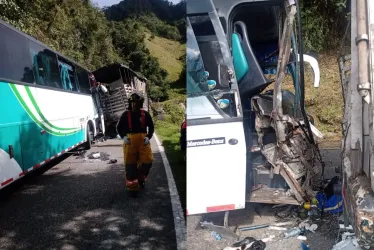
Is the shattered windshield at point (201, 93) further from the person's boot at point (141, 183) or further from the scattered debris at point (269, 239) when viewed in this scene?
the person's boot at point (141, 183)

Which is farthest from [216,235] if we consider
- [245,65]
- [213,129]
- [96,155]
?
Answer: [96,155]

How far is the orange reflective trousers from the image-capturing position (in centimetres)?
500

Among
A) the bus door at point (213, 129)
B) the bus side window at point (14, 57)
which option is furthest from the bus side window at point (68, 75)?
the bus door at point (213, 129)

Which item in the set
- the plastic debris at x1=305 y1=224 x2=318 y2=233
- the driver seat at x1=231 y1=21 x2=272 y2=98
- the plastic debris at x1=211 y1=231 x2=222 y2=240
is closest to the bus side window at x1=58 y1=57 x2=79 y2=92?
the driver seat at x1=231 y1=21 x2=272 y2=98

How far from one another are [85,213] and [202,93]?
2410 mm

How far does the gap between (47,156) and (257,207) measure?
3523mm

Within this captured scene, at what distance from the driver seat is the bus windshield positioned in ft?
1.27

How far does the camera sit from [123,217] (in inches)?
170

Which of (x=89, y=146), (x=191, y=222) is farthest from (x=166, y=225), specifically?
(x=89, y=146)

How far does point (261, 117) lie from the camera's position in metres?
3.68

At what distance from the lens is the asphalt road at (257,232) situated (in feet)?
10.4

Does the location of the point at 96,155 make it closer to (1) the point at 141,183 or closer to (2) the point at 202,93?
(1) the point at 141,183

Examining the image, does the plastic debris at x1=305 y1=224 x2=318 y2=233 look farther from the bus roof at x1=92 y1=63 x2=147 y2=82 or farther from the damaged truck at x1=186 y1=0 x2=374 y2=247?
the bus roof at x1=92 y1=63 x2=147 y2=82

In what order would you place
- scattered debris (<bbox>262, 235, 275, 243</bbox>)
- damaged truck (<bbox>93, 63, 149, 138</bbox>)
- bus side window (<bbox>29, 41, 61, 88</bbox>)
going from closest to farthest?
scattered debris (<bbox>262, 235, 275, 243</bbox>), damaged truck (<bbox>93, 63, 149, 138</bbox>), bus side window (<bbox>29, 41, 61, 88</bbox>)
